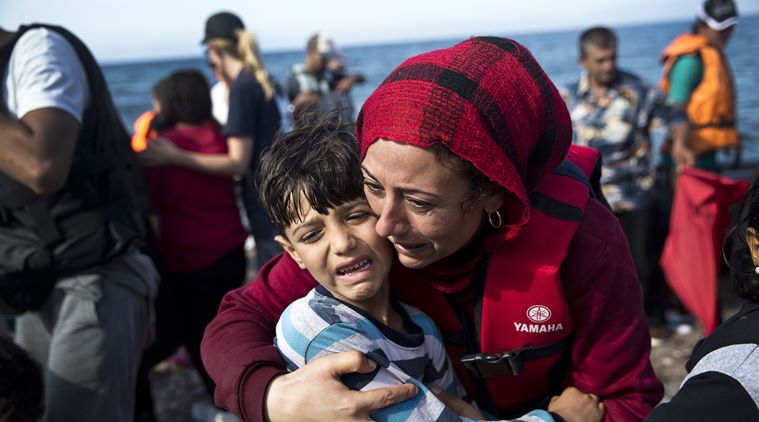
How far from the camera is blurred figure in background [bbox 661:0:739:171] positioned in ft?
16.8

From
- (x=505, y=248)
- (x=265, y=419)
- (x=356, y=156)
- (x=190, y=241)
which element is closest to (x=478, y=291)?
(x=505, y=248)

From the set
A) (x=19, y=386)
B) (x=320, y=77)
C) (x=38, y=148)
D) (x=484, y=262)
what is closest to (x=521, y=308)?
(x=484, y=262)

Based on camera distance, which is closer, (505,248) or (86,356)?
(505,248)

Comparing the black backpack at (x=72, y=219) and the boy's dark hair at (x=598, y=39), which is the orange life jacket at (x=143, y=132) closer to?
the black backpack at (x=72, y=219)

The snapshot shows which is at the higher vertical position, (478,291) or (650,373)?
(478,291)

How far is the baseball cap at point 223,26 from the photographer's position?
14.1ft

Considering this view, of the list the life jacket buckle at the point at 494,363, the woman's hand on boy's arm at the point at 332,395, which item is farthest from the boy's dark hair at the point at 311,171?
the life jacket buckle at the point at 494,363

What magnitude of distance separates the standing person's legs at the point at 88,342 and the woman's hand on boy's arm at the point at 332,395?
121 cm

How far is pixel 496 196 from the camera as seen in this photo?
1496 mm

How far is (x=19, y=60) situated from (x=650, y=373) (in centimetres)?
218

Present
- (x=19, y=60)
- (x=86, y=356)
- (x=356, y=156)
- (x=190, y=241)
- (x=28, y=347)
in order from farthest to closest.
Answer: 1. (x=190, y=241)
2. (x=28, y=347)
3. (x=86, y=356)
4. (x=19, y=60)
5. (x=356, y=156)

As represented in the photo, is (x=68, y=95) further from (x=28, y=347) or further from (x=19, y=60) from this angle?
(x=28, y=347)

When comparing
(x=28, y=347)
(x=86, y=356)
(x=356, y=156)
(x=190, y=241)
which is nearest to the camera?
(x=356, y=156)

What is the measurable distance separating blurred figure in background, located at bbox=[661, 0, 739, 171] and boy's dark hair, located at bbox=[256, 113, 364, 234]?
160 inches
